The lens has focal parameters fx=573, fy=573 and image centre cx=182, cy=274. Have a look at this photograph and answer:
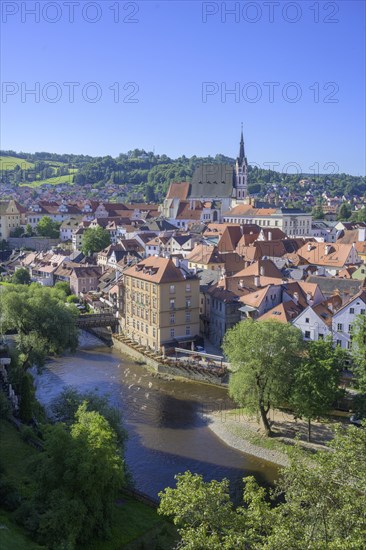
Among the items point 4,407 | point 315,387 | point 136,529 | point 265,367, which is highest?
A: point 265,367

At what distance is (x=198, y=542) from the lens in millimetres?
12484

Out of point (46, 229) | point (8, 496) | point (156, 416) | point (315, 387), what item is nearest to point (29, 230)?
point (46, 229)

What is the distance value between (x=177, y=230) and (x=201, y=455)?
6943 cm

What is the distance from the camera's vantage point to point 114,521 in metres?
21.7

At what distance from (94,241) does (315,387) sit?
196ft

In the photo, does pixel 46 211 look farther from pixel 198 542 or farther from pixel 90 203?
pixel 198 542

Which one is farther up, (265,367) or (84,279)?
(84,279)

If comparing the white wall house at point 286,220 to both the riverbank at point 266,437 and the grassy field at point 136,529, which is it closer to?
the riverbank at point 266,437

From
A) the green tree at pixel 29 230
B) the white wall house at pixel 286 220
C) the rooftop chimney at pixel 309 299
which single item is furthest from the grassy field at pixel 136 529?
the green tree at pixel 29 230

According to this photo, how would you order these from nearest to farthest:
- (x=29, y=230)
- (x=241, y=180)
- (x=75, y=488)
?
1. (x=75, y=488)
2. (x=29, y=230)
3. (x=241, y=180)

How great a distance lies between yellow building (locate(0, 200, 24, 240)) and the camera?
100 meters

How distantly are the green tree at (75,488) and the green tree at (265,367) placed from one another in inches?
508

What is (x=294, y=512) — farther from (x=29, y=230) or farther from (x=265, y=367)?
(x=29, y=230)

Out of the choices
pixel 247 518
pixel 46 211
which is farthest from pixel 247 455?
pixel 46 211
